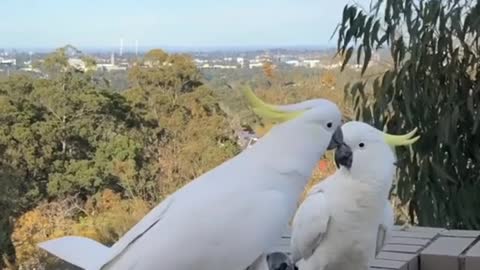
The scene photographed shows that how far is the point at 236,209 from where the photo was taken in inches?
32.0

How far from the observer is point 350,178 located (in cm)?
110

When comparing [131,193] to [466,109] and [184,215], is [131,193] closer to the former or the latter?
[466,109]

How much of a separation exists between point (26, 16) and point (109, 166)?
2.12m

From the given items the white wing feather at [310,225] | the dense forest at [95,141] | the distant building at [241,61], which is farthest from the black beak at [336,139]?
the dense forest at [95,141]

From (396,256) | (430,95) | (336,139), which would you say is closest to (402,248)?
(396,256)

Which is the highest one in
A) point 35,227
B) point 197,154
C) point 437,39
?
point 437,39

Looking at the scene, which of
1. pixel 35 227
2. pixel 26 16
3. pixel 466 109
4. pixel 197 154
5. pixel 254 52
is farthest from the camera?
pixel 26 16

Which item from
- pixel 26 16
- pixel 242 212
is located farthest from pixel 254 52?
pixel 26 16

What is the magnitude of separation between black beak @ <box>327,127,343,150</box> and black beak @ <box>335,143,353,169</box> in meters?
0.05

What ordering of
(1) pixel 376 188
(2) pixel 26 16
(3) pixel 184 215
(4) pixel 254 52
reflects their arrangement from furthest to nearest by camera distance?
(2) pixel 26 16 → (4) pixel 254 52 → (1) pixel 376 188 → (3) pixel 184 215

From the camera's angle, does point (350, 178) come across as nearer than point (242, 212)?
No

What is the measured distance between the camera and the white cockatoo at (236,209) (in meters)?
0.79

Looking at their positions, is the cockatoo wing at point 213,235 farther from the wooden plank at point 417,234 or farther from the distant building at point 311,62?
the distant building at point 311,62

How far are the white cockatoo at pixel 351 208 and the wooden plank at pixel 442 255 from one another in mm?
179
